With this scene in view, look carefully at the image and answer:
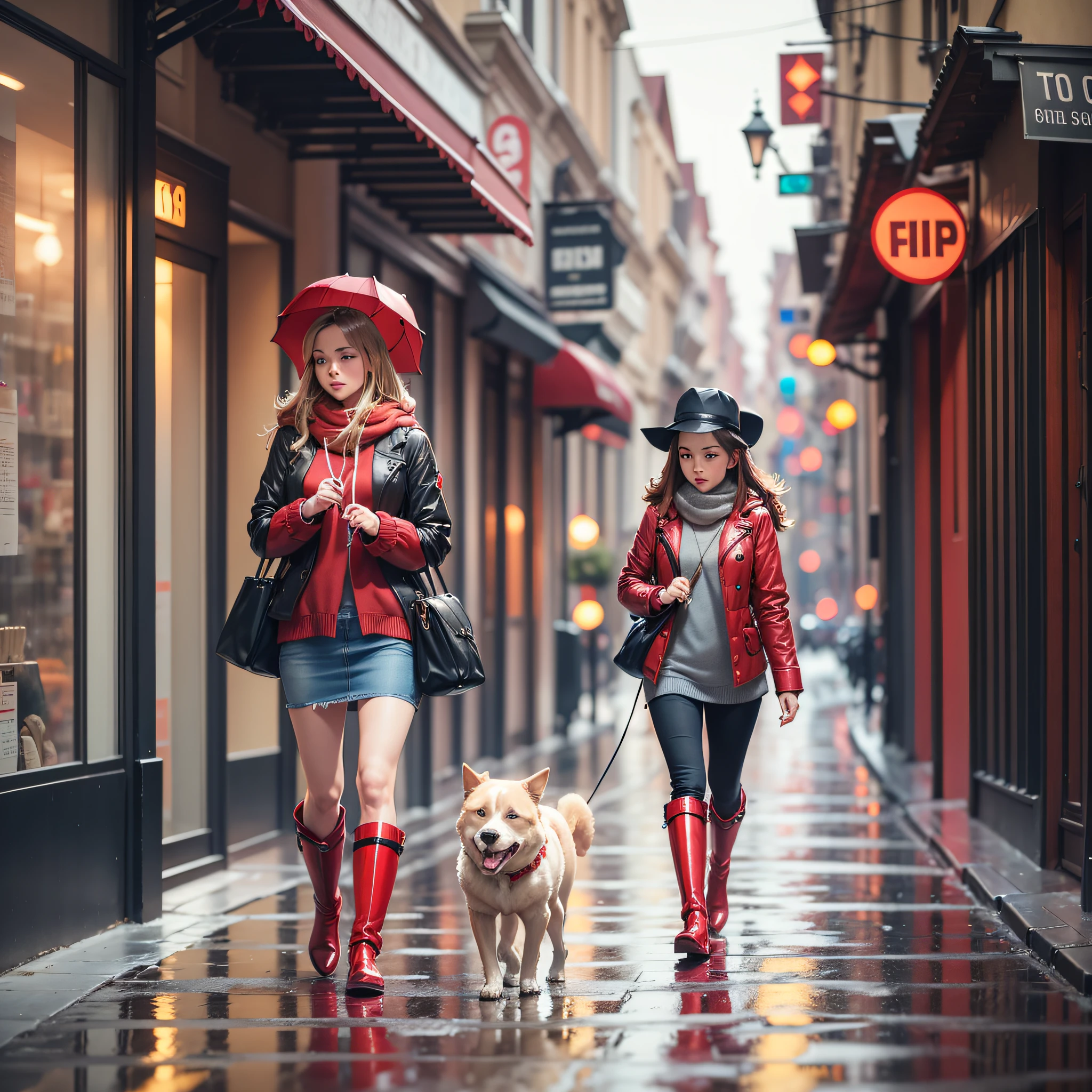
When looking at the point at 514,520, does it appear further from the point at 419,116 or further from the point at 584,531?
the point at 419,116

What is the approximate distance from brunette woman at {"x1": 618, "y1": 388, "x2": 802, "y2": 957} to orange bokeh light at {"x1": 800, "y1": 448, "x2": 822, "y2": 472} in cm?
4186

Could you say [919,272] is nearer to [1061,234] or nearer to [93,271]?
[1061,234]

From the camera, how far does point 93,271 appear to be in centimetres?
706

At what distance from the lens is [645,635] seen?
6.39m

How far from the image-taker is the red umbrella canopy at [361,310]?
19.1 ft

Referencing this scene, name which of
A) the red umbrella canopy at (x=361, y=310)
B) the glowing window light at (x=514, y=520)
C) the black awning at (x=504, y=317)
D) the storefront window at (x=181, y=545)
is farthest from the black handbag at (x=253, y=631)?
the glowing window light at (x=514, y=520)

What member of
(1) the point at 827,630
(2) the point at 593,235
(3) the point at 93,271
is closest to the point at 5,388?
(3) the point at 93,271

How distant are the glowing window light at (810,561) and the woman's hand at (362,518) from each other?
61.4 m

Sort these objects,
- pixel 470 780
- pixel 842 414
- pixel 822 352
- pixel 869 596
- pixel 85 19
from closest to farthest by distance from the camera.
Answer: pixel 470 780 < pixel 85 19 < pixel 822 352 < pixel 869 596 < pixel 842 414

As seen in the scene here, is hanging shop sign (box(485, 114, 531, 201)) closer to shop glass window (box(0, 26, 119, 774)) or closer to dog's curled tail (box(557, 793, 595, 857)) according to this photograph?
shop glass window (box(0, 26, 119, 774))

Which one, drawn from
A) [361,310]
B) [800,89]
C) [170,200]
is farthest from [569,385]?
[361,310]

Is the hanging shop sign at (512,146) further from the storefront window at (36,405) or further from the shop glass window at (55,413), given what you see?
the storefront window at (36,405)

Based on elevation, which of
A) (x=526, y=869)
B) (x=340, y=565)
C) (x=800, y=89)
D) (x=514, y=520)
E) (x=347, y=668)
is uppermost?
(x=800, y=89)

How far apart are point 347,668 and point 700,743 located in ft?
4.88
